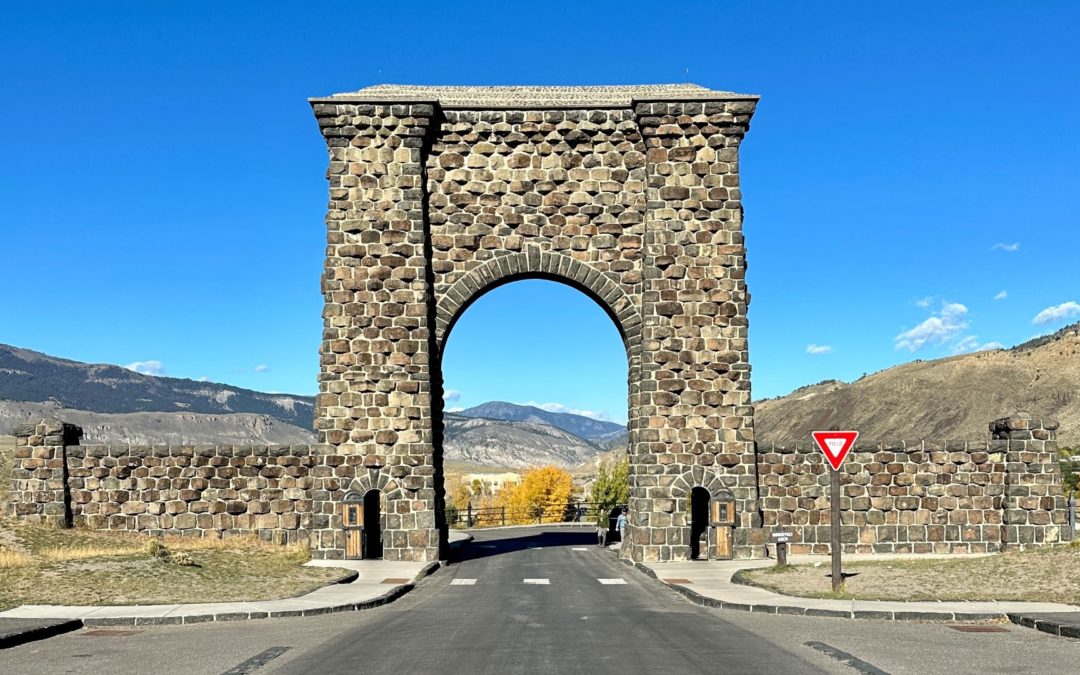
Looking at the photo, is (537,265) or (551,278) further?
(551,278)

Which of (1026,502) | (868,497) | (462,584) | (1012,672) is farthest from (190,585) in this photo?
(1026,502)

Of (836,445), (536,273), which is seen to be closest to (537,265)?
(536,273)

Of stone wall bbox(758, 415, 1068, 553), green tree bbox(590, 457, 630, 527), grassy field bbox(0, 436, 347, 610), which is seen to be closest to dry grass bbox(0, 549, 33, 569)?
grassy field bbox(0, 436, 347, 610)

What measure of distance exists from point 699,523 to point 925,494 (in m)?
5.73

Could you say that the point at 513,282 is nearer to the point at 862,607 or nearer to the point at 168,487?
the point at 168,487

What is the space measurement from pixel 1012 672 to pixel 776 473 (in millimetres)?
15896

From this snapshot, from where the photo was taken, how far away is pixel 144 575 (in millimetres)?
18625

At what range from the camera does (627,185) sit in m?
26.8

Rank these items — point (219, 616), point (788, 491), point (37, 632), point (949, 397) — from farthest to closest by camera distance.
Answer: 1. point (949, 397)
2. point (788, 491)
3. point (219, 616)
4. point (37, 632)

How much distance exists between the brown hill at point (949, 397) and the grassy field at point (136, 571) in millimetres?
83255

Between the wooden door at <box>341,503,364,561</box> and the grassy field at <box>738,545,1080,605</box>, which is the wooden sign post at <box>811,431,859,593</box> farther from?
the wooden door at <box>341,503,364,561</box>

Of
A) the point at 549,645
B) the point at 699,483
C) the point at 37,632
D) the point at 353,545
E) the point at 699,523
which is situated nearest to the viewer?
the point at 549,645

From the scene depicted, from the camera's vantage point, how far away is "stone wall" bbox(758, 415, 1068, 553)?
26250 millimetres

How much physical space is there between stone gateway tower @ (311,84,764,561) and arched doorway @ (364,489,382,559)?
1.52 feet
